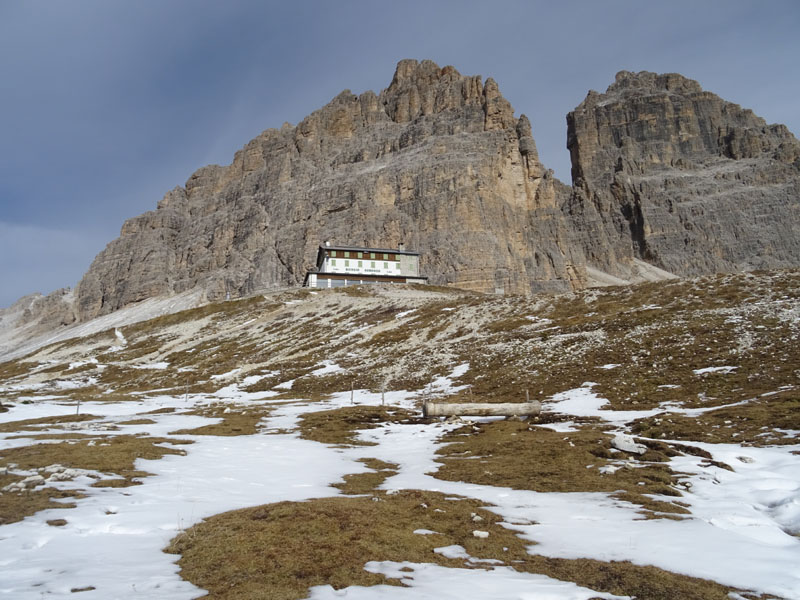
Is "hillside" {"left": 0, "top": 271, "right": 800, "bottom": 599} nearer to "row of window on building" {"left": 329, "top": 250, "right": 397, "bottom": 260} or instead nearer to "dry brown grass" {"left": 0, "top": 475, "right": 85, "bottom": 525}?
"dry brown grass" {"left": 0, "top": 475, "right": 85, "bottom": 525}

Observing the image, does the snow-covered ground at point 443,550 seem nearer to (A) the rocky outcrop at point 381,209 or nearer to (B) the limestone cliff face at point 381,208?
(A) the rocky outcrop at point 381,209

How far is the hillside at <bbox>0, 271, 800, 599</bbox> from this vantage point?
741cm

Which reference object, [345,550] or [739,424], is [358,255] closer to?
[739,424]

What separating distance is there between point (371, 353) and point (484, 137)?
124m

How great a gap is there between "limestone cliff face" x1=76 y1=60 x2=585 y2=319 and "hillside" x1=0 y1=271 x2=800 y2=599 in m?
99.3

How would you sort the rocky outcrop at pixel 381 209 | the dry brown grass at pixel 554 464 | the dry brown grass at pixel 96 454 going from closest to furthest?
the dry brown grass at pixel 554 464 → the dry brown grass at pixel 96 454 → the rocky outcrop at pixel 381 209

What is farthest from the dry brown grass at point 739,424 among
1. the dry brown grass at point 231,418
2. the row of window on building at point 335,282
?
the row of window on building at point 335,282

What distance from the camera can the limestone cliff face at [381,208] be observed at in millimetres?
143000

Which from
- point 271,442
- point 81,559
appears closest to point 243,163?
point 271,442

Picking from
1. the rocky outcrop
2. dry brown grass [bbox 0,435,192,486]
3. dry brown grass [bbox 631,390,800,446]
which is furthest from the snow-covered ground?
the rocky outcrop

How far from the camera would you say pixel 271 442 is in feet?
70.0

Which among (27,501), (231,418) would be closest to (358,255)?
(231,418)

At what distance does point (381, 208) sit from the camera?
15100 cm

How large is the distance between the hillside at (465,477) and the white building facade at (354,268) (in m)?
67.2
